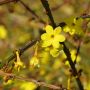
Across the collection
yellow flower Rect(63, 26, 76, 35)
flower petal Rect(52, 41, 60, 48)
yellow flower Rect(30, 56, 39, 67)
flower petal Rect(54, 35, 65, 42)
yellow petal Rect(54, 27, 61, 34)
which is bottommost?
yellow flower Rect(30, 56, 39, 67)

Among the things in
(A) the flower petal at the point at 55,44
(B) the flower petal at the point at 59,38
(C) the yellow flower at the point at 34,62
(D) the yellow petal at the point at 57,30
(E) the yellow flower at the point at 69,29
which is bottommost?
(C) the yellow flower at the point at 34,62

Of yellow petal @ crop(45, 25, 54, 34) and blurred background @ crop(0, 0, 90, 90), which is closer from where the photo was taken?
yellow petal @ crop(45, 25, 54, 34)

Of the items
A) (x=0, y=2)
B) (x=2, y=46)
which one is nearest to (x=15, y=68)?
(x=0, y=2)

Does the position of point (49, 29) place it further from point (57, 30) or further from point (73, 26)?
point (73, 26)

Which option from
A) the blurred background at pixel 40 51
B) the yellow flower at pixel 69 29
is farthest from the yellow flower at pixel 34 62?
the yellow flower at pixel 69 29

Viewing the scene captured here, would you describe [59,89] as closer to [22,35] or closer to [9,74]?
[9,74]

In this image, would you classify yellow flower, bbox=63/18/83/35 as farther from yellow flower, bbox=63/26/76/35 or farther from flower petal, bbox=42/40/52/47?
flower petal, bbox=42/40/52/47

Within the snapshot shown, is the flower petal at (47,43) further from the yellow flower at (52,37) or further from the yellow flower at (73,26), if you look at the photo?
the yellow flower at (73,26)

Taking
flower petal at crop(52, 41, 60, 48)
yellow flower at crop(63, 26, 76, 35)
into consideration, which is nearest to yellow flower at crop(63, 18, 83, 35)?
yellow flower at crop(63, 26, 76, 35)

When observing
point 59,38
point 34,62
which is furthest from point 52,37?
point 34,62
